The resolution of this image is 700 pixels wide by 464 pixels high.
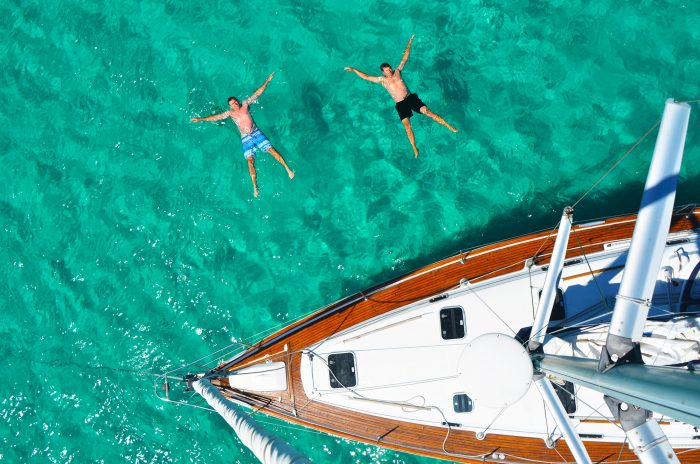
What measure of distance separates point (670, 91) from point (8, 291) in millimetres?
12586

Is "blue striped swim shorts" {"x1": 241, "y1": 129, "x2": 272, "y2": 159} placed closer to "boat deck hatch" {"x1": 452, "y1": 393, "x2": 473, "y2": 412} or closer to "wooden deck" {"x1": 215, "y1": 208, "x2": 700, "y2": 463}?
"wooden deck" {"x1": 215, "y1": 208, "x2": 700, "y2": 463}

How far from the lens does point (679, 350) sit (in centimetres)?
648

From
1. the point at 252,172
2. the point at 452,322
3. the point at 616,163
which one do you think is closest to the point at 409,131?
the point at 252,172

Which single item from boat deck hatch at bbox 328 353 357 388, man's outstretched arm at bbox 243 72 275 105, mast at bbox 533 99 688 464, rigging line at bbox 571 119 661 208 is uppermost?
man's outstretched arm at bbox 243 72 275 105

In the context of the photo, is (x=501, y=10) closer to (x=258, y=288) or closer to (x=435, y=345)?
(x=435, y=345)

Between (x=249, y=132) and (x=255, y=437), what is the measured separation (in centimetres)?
564

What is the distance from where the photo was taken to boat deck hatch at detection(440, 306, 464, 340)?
790 cm

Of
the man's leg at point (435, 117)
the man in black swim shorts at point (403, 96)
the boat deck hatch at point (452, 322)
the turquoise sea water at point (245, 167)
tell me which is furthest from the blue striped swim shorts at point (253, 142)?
the boat deck hatch at point (452, 322)

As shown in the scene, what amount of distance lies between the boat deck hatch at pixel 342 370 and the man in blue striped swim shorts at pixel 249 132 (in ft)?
10.9

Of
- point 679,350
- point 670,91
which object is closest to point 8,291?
point 679,350

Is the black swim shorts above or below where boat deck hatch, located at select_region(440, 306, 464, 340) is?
above

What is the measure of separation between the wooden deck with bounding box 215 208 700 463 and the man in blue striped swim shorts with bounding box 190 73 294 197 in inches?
107

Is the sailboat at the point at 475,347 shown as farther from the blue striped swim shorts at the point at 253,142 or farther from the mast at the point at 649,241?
the blue striped swim shorts at the point at 253,142

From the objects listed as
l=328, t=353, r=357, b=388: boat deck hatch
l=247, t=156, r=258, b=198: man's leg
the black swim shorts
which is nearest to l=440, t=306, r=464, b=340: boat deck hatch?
l=328, t=353, r=357, b=388: boat deck hatch
